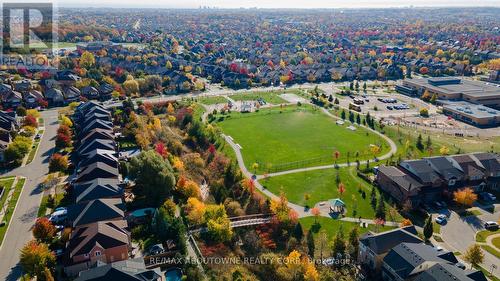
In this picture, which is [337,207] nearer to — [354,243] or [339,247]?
[354,243]

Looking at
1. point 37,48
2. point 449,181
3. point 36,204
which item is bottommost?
point 36,204

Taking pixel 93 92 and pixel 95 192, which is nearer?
pixel 95 192

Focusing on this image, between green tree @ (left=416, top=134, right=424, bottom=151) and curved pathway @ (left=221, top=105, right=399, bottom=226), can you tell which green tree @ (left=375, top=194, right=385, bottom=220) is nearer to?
curved pathway @ (left=221, top=105, right=399, bottom=226)

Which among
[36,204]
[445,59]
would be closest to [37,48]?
[36,204]

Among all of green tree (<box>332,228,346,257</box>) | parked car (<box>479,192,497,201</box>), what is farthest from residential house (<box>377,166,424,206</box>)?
green tree (<box>332,228,346,257</box>)

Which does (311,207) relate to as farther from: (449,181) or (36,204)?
(36,204)

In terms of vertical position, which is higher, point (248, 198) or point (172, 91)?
point (172, 91)

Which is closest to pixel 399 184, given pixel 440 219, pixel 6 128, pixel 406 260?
pixel 440 219

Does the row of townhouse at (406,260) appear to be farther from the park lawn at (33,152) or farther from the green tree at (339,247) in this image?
the park lawn at (33,152)
